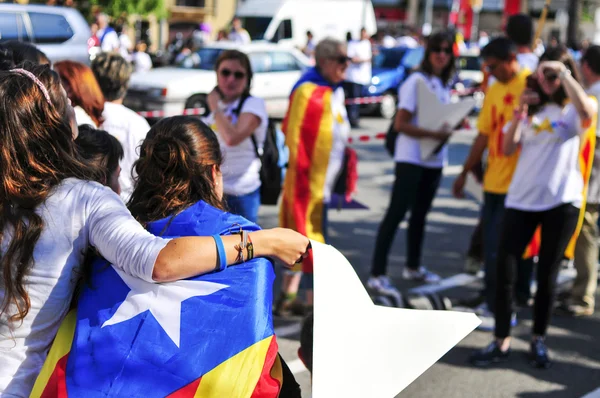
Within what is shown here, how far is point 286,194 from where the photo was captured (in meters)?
5.70

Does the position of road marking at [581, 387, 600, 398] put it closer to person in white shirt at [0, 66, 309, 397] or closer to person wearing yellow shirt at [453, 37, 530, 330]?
person wearing yellow shirt at [453, 37, 530, 330]

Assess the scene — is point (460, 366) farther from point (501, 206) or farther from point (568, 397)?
point (501, 206)

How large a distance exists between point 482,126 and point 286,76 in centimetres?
1081

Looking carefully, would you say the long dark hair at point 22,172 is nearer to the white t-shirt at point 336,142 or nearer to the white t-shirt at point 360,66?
the white t-shirt at point 336,142

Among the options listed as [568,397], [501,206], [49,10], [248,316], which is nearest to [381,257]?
[501,206]

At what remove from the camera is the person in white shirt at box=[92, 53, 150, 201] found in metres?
4.34

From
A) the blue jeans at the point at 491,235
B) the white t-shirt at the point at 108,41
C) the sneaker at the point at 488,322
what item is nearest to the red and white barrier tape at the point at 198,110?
the white t-shirt at the point at 108,41

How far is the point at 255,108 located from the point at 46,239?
9.98 ft

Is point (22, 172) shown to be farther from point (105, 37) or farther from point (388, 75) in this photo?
point (388, 75)

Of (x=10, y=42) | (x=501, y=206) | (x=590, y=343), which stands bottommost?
(x=590, y=343)

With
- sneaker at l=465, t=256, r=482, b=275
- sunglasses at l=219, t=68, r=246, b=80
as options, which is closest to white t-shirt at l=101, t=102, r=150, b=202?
sunglasses at l=219, t=68, r=246, b=80

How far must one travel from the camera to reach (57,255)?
226 cm

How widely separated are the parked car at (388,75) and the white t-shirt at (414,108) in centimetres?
1166

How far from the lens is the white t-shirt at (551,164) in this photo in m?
4.83
